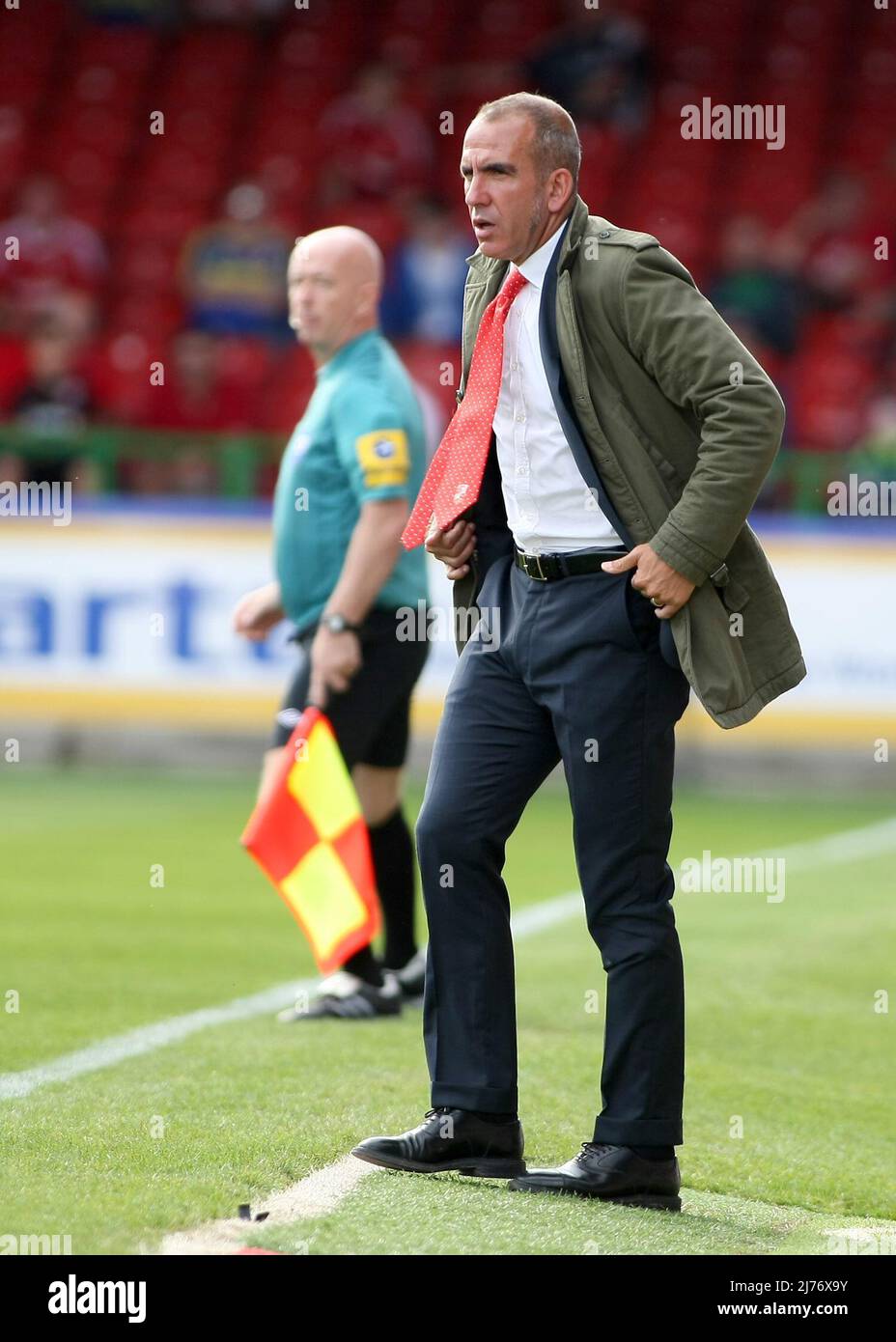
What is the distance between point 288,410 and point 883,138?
6176mm

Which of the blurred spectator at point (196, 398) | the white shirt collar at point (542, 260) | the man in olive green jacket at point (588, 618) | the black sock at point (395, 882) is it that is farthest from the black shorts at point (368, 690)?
the blurred spectator at point (196, 398)

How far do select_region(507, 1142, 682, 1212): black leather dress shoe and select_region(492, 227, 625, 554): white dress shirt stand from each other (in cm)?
121

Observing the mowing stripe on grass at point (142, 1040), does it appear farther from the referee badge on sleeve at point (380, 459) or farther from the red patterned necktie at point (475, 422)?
the red patterned necktie at point (475, 422)

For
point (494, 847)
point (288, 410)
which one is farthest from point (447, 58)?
point (494, 847)

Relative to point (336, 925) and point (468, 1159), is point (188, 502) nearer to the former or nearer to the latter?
point (336, 925)

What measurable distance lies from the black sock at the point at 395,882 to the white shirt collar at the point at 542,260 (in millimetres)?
2638

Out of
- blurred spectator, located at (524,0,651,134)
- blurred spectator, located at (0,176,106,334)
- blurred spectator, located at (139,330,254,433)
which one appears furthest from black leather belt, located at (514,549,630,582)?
blurred spectator, located at (524,0,651,134)

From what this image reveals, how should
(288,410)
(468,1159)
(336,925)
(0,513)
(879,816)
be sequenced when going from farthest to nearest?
(288,410) → (0,513) → (879,816) → (336,925) → (468,1159)

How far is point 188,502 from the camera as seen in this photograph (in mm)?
13266

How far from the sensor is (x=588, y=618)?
4.33 meters

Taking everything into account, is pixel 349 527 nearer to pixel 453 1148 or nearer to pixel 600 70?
pixel 453 1148

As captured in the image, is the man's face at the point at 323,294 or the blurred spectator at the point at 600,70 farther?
the blurred spectator at the point at 600,70

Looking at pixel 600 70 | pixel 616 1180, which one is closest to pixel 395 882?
pixel 616 1180

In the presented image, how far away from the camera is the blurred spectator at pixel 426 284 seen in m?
15.6
